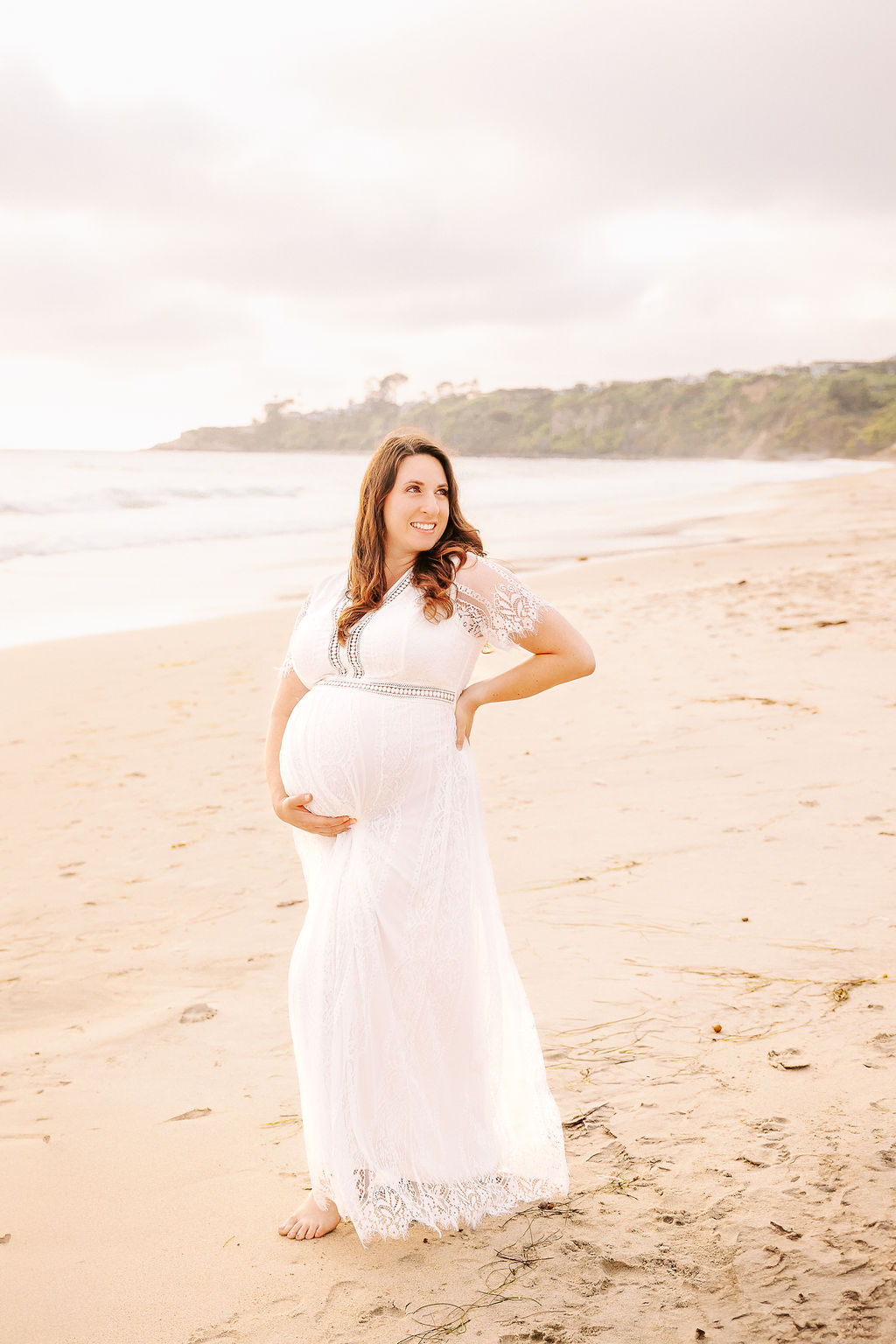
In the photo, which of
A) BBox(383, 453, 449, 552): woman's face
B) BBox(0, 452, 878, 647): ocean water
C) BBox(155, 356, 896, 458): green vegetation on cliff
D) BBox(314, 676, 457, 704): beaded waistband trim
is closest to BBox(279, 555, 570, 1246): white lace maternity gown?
BBox(314, 676, 457, 704): beaded waistband trim

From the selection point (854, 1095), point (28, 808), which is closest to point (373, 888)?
point (854, 1095)

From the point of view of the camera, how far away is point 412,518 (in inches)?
104

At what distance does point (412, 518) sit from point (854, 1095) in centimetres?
190

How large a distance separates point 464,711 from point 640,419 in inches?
4295

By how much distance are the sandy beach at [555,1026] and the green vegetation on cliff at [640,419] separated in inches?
2950

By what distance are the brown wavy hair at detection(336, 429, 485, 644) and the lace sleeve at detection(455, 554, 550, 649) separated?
0.16 ft

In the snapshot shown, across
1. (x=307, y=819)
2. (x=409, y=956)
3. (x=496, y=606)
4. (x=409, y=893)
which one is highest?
(x=496, y=606)

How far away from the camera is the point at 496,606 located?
2.61 meters

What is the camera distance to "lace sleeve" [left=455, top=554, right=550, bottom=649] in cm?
260

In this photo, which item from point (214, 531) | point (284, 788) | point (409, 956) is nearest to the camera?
point (409, 956)

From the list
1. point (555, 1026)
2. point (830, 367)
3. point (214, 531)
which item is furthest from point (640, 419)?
point (555, 1026)

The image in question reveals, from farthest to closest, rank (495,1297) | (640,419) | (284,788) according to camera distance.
Result: 1. (640,419)
2. (284,788)
3. (495,1297)

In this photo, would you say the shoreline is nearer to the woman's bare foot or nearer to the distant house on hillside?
the woman's bare foot

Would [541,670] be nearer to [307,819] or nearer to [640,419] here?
[307,819]
